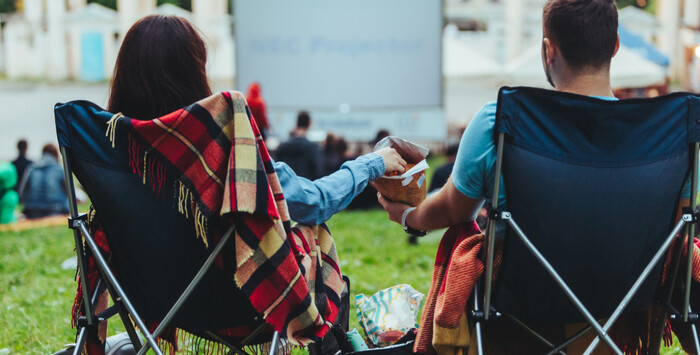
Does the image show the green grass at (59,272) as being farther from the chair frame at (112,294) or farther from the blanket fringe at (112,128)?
the blanket fringe at (112,128)

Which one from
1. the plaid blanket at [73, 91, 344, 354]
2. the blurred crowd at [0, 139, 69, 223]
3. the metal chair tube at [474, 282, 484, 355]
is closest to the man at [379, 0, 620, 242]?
the metal chair tube at [474, 282, 484, 355]

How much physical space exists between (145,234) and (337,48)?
905 centimetres

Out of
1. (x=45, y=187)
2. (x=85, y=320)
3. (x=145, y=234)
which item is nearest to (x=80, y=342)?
(x=85, y=320)

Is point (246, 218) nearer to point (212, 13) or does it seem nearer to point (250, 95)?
point (250, 95)

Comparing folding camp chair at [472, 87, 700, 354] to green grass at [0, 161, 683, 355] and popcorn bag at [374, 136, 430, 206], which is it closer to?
popcorn bag at [374, 136, 430, 206]

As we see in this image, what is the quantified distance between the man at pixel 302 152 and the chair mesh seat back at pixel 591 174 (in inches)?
274

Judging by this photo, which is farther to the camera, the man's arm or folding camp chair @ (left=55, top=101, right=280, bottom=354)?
the man's arm

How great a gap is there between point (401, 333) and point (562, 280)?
0.77 m

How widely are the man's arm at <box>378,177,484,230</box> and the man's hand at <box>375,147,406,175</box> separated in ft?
0.47

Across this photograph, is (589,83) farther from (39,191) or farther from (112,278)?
(39,191)

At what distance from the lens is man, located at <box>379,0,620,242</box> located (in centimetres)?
189

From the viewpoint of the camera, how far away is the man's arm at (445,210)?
2.08 meters

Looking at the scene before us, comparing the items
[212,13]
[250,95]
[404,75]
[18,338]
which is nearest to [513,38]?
[212,13]

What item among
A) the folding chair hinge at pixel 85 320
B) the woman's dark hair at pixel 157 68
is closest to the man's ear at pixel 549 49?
the woman's dark hair at pixel 157 68
